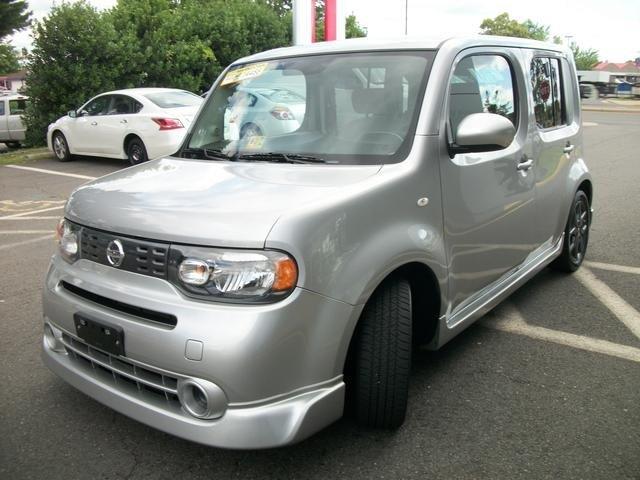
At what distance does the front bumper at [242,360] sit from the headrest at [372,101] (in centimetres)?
116

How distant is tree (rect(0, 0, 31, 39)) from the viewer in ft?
127

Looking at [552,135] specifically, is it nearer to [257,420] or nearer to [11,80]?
[257,420]

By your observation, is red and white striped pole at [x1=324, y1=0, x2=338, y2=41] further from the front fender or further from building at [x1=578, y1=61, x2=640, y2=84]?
building at [x1=578, y1=61, x2=640, y2=84]

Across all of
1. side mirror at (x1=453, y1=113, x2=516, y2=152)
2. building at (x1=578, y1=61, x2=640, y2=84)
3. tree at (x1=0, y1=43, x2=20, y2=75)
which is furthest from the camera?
tree at (x1=0, y1=43, x2=20, y2=75)

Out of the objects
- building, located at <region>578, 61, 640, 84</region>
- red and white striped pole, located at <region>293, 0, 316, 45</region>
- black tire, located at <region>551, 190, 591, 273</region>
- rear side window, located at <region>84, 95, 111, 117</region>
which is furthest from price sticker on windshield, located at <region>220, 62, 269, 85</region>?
building, located at <region>578, 61, 640, 84</region>

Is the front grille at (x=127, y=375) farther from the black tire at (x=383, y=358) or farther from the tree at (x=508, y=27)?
the tree at (x=508, y=27)

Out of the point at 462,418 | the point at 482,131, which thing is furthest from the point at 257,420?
the point at 482,131

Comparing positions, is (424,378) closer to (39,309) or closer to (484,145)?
(484,145)

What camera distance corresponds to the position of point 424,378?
10.4 ft

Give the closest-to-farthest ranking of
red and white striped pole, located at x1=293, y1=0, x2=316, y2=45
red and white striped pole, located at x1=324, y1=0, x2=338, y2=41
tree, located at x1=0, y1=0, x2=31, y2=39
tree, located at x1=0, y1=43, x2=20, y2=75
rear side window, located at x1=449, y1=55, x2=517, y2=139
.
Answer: rear side window, located at x1=449, y1=55, x2=517, y2=139, red and white striped pole, located at x1=293, y1=0, x2=316, y2=45, red and white striped pole, located at x1=324, y1=0, x2=338, y2=41, tree, located at x1=0, y1=0, x2=31, y2=39, tree, located at x1=0, y1=43, x2=20, y2=75

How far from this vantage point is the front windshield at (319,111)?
2.87 meters

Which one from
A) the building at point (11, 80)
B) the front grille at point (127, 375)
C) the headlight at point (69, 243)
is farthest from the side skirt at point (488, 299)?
the building at point (11, 80)

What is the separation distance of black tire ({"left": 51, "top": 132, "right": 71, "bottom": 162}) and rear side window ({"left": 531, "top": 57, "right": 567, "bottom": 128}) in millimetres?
10819

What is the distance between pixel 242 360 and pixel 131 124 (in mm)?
9519
